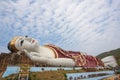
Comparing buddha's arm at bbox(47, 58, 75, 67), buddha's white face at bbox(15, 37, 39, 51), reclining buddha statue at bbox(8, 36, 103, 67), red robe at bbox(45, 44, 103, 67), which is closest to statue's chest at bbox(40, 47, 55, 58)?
reclining buddha statue at bbox(8, 36, 103, 67)

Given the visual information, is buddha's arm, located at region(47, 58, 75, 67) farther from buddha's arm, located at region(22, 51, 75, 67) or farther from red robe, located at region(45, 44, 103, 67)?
red robe, located at region(45, 44, 103, 67)

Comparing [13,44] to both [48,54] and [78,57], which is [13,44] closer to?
[48,54]

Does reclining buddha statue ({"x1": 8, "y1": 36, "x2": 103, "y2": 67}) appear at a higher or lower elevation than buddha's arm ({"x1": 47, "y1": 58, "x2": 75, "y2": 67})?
higher

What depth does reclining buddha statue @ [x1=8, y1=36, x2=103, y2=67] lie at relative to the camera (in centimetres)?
790

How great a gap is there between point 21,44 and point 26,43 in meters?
0.20

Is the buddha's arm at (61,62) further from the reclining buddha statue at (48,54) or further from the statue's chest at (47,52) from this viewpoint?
the statue's chest at (47,52)

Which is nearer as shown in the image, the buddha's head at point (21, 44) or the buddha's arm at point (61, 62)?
the buddha's head at point (21, 44)

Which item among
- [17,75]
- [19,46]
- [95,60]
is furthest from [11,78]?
[95,60]

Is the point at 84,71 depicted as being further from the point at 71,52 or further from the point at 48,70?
the point at 48,70

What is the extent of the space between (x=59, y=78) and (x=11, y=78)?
1.88 m

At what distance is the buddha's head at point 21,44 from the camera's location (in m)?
7.88

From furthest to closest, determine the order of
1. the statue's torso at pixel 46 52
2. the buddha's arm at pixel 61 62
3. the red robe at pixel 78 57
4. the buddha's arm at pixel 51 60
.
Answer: the red robe at pixel 78 57
the statue's torso at pixel 46 52
the buddha's arm at pixel 61 62
the buddha's arm at pixel 51 60

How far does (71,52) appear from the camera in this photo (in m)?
10.6

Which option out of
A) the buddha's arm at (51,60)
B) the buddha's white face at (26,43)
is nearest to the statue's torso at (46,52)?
the buddha's arm at (51,60)
